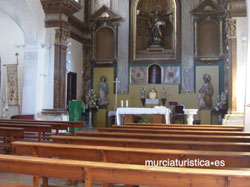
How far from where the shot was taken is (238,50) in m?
10.4

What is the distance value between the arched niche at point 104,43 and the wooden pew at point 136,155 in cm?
1315

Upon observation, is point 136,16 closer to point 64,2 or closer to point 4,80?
point 64,2

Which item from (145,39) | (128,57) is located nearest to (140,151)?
(128,57)

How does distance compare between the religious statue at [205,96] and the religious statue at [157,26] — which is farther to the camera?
the religious statue at [157,26]

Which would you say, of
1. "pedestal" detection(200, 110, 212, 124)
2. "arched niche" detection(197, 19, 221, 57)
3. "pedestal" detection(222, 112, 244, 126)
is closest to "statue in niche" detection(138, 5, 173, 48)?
"arched niche" detection(197, 19, 221, 57)

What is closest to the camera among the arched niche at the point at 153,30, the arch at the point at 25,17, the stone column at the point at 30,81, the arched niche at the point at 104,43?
the arch at the point at 25,17

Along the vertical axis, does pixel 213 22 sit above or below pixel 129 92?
above

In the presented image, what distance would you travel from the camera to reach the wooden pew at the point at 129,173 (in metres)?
1.96

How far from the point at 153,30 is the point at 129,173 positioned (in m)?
14.5

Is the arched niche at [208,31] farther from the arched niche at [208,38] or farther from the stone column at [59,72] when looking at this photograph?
the stone column at [59,72]

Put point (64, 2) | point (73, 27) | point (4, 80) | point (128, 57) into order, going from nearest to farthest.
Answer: point (64, 2)
point (4, 80)
point (73, 27)
point (128, 57)

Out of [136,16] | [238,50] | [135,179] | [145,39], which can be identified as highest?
[136,16]

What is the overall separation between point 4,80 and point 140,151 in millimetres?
A: 12244

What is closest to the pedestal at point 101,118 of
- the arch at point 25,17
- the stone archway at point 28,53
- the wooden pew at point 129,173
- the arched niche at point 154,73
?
the arched niche at point 154,73
